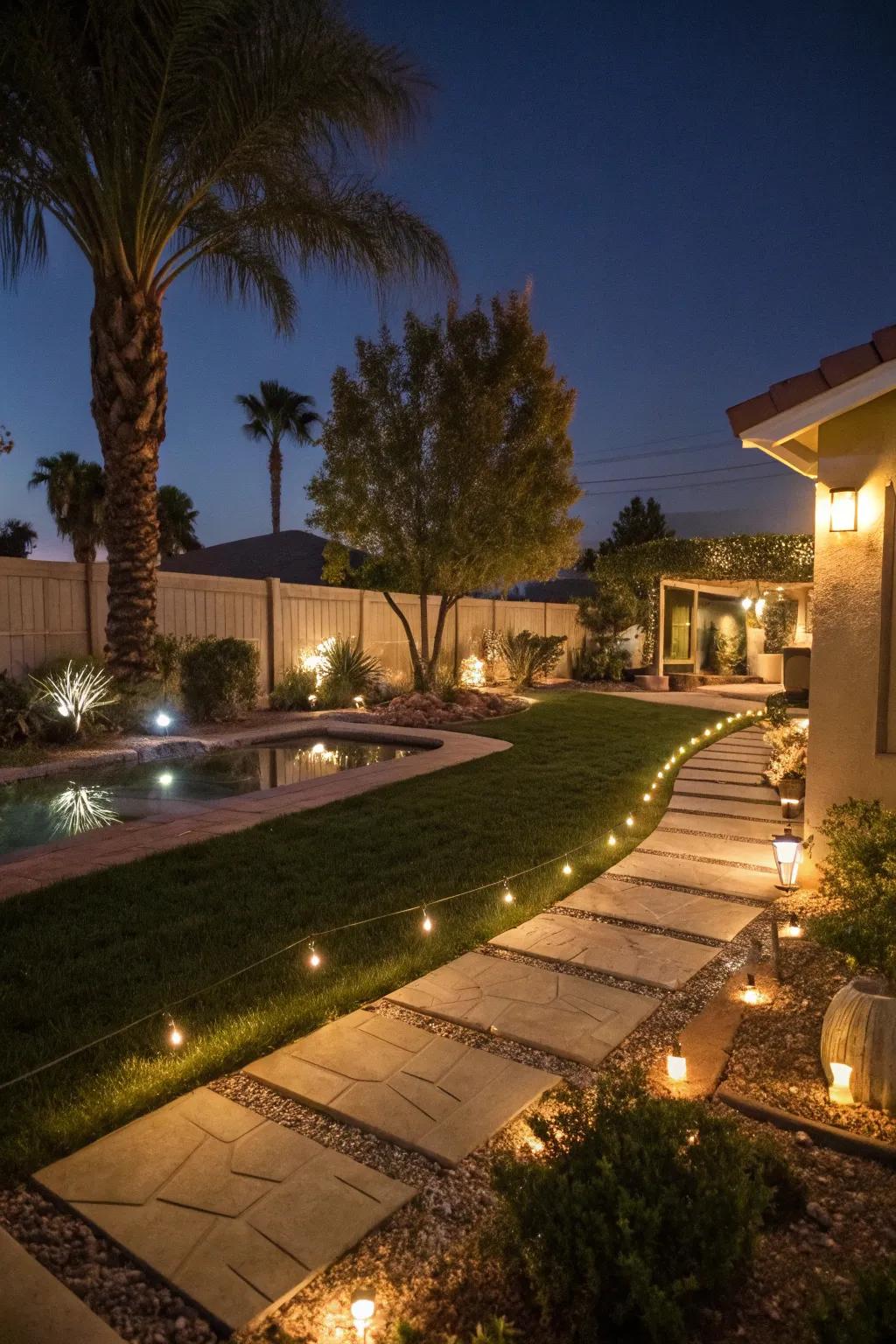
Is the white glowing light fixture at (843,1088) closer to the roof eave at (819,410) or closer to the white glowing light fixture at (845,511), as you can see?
the white glowing light fixture at (845,511)

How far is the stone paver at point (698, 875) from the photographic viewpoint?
4.72m

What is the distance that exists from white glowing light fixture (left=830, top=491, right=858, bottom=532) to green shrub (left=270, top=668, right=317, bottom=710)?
899 centimetres

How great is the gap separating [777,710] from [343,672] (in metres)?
7.00

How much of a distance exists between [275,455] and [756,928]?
3105cm

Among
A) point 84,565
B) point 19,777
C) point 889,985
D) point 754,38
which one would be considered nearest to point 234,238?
point 84,565

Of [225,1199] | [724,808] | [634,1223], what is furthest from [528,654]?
[634,1223]

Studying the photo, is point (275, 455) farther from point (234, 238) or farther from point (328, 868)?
point (328, 868)

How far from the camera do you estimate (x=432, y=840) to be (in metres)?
5.71

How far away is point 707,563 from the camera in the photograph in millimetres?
17812

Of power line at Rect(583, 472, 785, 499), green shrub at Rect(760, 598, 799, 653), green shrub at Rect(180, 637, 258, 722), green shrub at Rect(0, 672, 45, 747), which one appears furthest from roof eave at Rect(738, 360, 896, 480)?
power line at Rect(583, 472, 785, 499)

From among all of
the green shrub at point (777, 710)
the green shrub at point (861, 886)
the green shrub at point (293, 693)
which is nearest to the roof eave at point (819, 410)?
the green shrub at point (861, 886)

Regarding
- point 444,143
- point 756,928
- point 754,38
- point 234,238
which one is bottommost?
point 756,928

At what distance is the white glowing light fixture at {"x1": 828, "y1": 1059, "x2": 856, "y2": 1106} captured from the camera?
2.55 metres

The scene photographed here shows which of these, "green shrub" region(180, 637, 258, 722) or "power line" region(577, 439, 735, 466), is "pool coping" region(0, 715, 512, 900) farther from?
"power line" region(577, 439, 735, 466)
